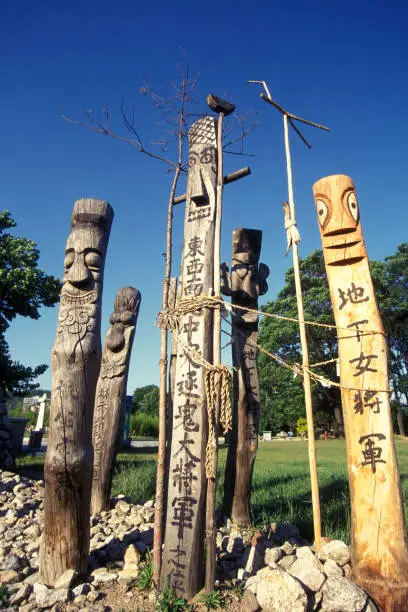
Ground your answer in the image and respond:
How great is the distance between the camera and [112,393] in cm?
702

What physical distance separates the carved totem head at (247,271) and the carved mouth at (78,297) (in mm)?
2849

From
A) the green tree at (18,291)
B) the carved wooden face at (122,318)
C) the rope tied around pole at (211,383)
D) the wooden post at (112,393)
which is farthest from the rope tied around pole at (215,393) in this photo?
the green tree at (18,291)

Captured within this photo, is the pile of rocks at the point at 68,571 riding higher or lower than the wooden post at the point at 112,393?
lower

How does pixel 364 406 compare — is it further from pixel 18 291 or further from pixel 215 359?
pixel 18 291

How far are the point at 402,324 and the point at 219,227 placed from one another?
75.0 ft

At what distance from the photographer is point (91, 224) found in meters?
→ 4.66

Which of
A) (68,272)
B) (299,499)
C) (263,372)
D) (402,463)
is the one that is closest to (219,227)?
(68,272)

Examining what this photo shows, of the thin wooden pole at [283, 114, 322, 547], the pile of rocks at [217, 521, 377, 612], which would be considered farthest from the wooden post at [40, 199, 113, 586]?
the thin wooden pole at [283, 114, 322, 547]

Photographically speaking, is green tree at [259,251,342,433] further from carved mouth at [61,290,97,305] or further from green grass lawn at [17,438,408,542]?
carved mouth at [61,290,97,305]

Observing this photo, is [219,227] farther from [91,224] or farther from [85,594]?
[85,594]

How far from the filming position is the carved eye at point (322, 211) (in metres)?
4.33

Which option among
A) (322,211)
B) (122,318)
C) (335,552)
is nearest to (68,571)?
(335,552)

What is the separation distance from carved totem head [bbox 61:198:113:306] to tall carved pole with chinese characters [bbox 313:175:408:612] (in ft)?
7.71

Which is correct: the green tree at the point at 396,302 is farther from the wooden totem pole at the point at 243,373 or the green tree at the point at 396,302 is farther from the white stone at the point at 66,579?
the white stone at the point at 66,579
